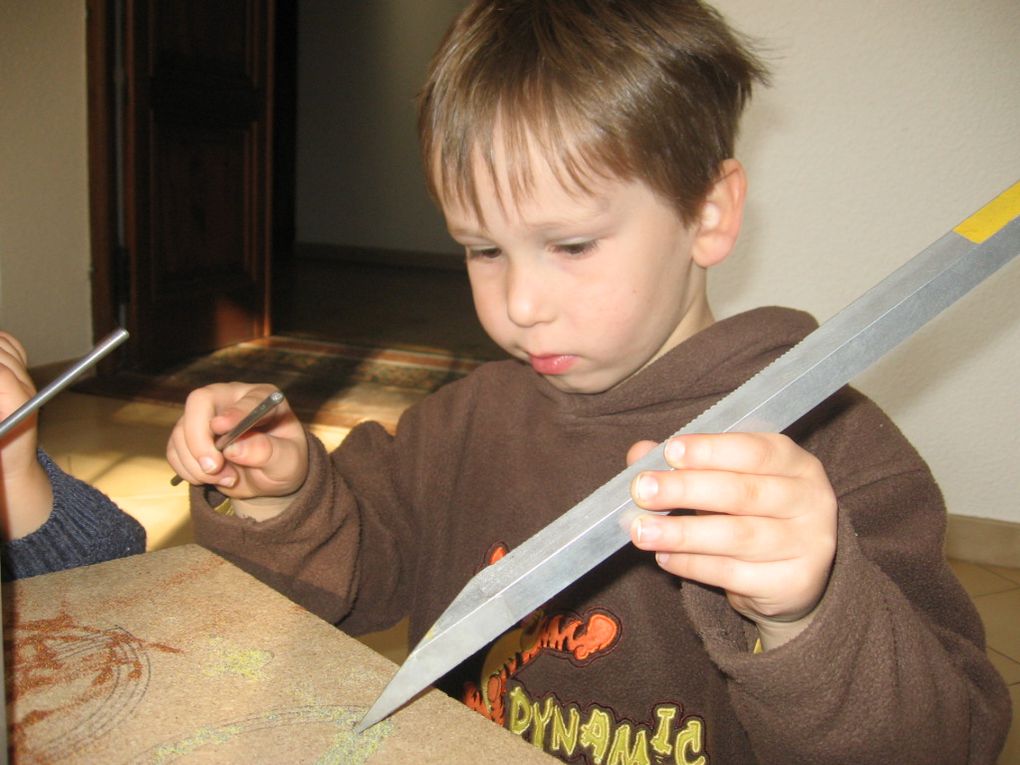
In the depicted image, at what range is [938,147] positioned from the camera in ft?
4.83

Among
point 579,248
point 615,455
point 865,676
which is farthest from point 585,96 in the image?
point 865,676

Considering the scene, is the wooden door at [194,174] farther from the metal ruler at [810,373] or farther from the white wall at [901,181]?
the metal ruler at [810,373]

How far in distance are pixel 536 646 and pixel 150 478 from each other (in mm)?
1304

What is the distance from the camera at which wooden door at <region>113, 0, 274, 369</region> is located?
2.41m

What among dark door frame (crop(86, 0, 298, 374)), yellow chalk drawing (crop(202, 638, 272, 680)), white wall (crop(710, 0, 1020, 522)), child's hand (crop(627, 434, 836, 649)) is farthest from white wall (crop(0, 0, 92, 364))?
child's hand (crop(627, 434, 836, 649))

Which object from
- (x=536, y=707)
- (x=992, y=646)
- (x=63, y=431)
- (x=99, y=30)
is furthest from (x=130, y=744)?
(x=99, y=30)

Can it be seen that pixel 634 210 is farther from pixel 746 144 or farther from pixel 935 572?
pixel 746 144

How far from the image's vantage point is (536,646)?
26.0 inches

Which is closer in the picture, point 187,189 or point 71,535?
point 71,535

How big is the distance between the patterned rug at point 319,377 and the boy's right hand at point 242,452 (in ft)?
4.90

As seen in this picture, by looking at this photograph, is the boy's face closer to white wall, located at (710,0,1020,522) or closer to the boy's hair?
the boy's hair

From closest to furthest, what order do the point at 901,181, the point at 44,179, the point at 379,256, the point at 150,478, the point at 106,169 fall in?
the point at 901,181 → the point at 150,478 → the point at 44,179 → the point at 106,169 → the point at 379,256

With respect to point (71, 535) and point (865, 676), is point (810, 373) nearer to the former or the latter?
point (865, 676)

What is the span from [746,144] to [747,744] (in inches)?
44.6
